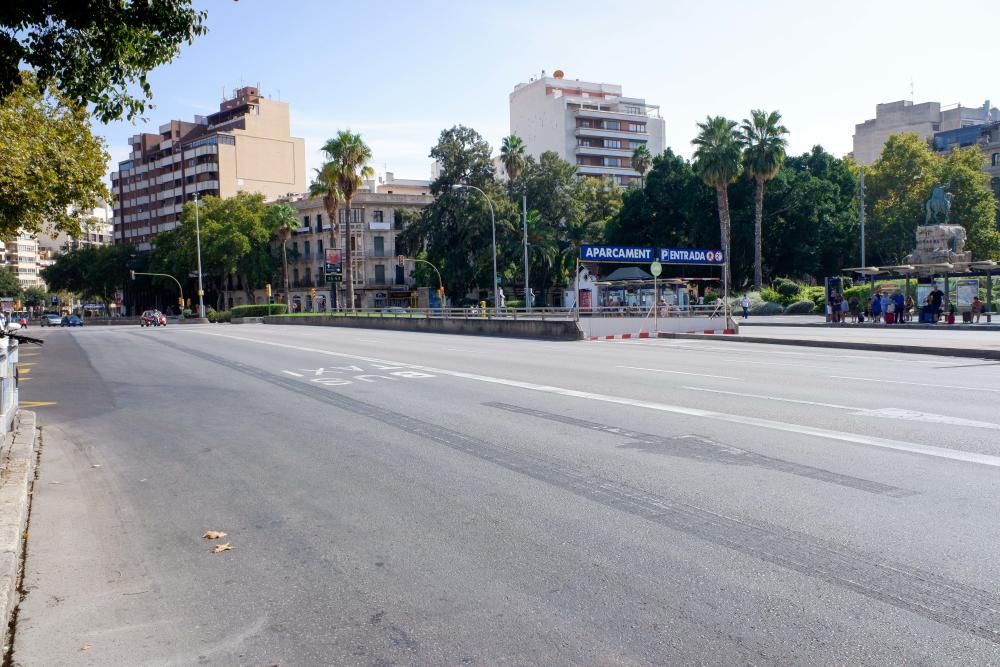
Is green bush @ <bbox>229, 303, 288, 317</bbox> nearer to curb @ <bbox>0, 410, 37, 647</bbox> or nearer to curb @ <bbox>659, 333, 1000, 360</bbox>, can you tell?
curb @ <bbox>659, 333, 1000, 360</bbox>

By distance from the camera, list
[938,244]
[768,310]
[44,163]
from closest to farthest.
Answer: [44,163] → [938,244] → [768,310]

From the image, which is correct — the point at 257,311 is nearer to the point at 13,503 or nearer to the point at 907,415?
the point at 907,415

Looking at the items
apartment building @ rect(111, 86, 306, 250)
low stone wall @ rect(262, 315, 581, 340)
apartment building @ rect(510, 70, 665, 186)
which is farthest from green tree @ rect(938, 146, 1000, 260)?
apartment building @ rect(111, 86, 306, 250)

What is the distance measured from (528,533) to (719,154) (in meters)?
52.2

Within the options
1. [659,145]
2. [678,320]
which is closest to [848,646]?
[678,320]

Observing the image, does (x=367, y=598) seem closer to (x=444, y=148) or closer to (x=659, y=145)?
(x=444, y=148)

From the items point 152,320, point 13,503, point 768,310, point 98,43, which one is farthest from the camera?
point 152,320

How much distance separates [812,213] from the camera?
60250mm

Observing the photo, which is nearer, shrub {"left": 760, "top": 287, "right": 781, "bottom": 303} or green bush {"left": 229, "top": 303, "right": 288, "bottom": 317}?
shrub {"left": 760, "top": 287, "right": 781, "bottom": 303}

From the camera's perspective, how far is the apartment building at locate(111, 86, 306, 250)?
4200 inches

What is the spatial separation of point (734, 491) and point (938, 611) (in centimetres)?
222

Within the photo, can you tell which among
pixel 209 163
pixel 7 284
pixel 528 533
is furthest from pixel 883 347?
pixel 7 284

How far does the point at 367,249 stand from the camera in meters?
86.1

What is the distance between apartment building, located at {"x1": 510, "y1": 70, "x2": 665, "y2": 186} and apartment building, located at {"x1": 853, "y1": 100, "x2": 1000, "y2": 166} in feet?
99.0
